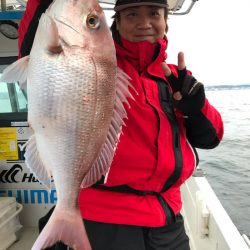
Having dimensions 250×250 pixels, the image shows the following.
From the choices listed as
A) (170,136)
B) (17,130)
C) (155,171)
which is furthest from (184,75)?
(17,130)

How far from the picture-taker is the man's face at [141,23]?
197cm

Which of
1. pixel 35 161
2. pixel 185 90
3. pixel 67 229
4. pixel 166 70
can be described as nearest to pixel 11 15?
pixel 166 70

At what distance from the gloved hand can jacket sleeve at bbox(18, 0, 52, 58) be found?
70cm

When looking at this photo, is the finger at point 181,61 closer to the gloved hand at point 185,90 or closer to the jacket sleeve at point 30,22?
the gloved hand at point 185,90

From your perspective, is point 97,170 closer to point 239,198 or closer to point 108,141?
point 108,141

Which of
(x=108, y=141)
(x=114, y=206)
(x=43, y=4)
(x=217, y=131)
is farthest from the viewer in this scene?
(x=217, y=131)

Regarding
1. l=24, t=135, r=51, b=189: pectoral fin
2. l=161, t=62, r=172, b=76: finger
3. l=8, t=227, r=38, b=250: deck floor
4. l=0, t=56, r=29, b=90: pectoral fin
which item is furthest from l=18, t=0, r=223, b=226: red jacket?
l=8, t=227, r=38, b=250: deck floor

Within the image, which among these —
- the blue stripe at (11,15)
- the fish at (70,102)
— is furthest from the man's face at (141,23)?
the blue stripe at (11,15)

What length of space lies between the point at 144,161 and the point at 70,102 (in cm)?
67

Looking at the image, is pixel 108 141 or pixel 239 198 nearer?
pixel 108 141

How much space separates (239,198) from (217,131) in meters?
7.32

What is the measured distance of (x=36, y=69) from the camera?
1297 millimetres

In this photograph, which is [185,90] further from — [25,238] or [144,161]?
[25,238]

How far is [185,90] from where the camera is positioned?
1.89 metres
